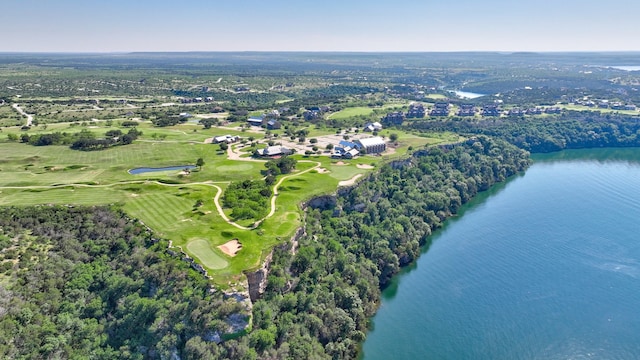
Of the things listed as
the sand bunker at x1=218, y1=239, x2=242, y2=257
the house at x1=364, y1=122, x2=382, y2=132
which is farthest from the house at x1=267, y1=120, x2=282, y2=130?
the sand bunker at x1=218, y1=239, x2=242, y2=257

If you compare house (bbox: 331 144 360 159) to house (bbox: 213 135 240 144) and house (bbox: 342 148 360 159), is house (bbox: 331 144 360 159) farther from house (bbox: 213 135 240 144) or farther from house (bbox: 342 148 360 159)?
house (bbox: 213 135 240 144)

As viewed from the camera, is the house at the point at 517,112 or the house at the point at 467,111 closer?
the house at the point at 467,111

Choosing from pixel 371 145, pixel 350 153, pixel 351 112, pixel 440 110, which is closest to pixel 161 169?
pixel 350 153

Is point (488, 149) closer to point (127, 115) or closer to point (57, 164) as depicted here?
point (57, 164)

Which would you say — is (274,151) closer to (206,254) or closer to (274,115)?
(274,115)

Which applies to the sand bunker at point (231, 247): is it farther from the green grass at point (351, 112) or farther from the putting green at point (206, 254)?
the green grass at point (351, 112)

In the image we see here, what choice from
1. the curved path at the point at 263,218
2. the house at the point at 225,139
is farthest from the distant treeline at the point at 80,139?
the curved path at the point at 263,218
